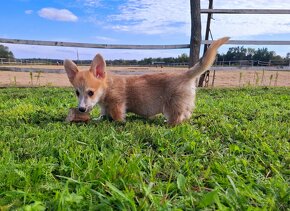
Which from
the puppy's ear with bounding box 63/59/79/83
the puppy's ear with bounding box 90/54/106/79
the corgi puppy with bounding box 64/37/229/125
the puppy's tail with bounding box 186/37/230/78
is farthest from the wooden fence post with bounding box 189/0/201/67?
the puppy's ear with bounding box 63/59/79/83

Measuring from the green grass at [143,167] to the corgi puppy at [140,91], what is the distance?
0.46m

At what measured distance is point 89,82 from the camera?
3.60m

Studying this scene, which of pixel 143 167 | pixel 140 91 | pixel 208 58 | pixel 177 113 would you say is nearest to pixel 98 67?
pixel 140 91

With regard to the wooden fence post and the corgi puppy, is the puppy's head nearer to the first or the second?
the corgi puppy

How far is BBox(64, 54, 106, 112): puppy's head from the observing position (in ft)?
11.7

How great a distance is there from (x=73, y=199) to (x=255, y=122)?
2489 mm

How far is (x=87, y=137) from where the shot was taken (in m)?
2.55

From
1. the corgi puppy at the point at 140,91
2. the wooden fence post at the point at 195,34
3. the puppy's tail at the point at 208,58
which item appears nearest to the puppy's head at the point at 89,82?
the corgi puppy at the point at 140,91

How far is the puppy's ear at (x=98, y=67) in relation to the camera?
12.2ft

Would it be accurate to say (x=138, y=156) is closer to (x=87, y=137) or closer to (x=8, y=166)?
(x=87, y=137)

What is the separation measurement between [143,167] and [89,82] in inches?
74.1

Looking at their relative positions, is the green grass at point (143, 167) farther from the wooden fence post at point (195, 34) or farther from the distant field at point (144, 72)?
the wooden fence post at point (195, 34)

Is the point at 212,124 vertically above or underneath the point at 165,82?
underneath

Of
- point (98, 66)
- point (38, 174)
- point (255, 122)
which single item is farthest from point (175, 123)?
point (38, 174)
